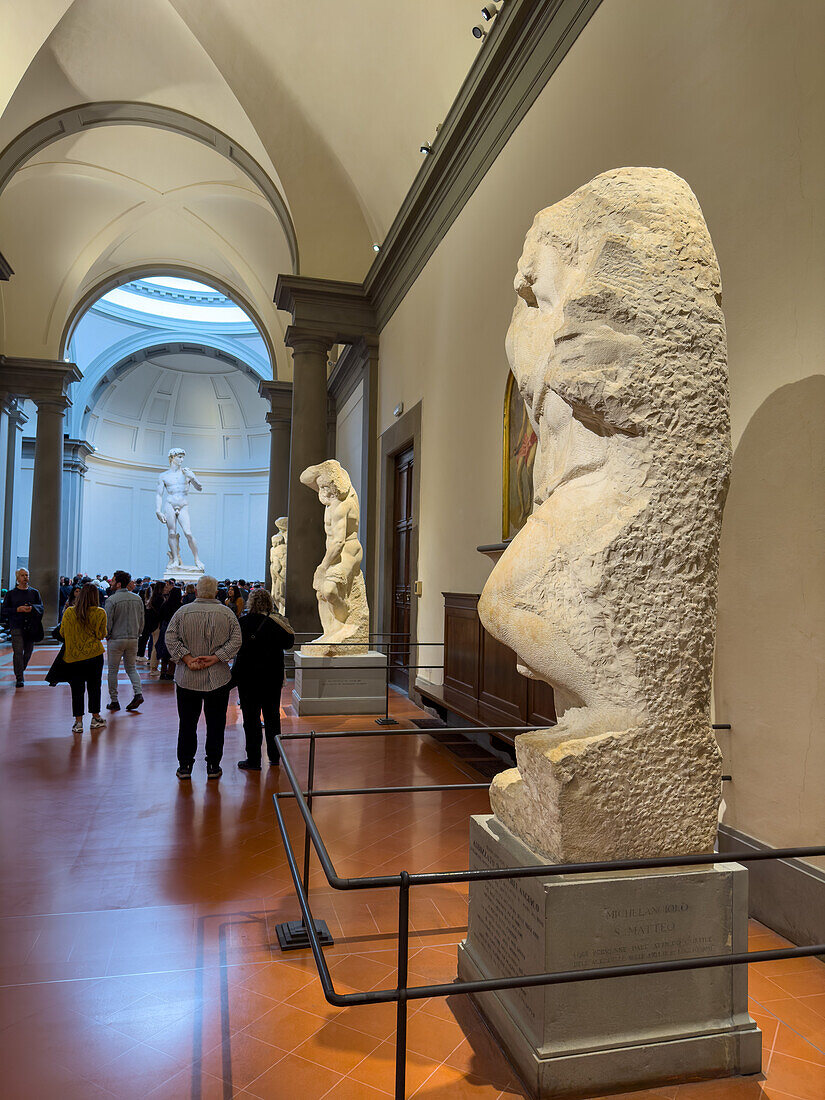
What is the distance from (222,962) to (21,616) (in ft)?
27.2

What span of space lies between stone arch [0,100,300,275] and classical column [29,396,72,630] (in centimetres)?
600

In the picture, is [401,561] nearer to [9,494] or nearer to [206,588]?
[206,588]

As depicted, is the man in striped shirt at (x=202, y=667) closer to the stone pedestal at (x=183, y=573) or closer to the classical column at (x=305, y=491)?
the classical column at (x=305, y=491)

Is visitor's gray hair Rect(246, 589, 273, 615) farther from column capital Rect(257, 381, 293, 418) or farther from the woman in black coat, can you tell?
column capital Rect(257, 381, 293, 418)

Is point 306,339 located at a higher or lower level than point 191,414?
lower

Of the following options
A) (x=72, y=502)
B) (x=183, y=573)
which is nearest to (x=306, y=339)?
(x=183, y=573)

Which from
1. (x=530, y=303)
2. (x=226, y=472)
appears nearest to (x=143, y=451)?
(x=226, y=472)

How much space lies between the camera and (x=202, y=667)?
5773 mm

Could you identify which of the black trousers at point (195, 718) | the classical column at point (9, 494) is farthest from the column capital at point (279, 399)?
the black trousers at point (195, 718)

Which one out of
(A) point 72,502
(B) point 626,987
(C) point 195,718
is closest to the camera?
(B) point 626,987

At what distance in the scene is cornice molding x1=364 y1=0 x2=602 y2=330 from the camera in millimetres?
6219

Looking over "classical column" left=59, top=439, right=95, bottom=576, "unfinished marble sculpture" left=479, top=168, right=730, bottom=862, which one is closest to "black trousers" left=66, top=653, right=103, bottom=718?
"unfinished marble sculpture" left=479, top=168, right=730, bottom=862

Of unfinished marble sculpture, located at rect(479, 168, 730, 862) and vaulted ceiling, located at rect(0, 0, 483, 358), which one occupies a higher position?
vaulted ceiling, located at rect(0, 0, 483, 358)

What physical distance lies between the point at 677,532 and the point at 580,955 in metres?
1.24
